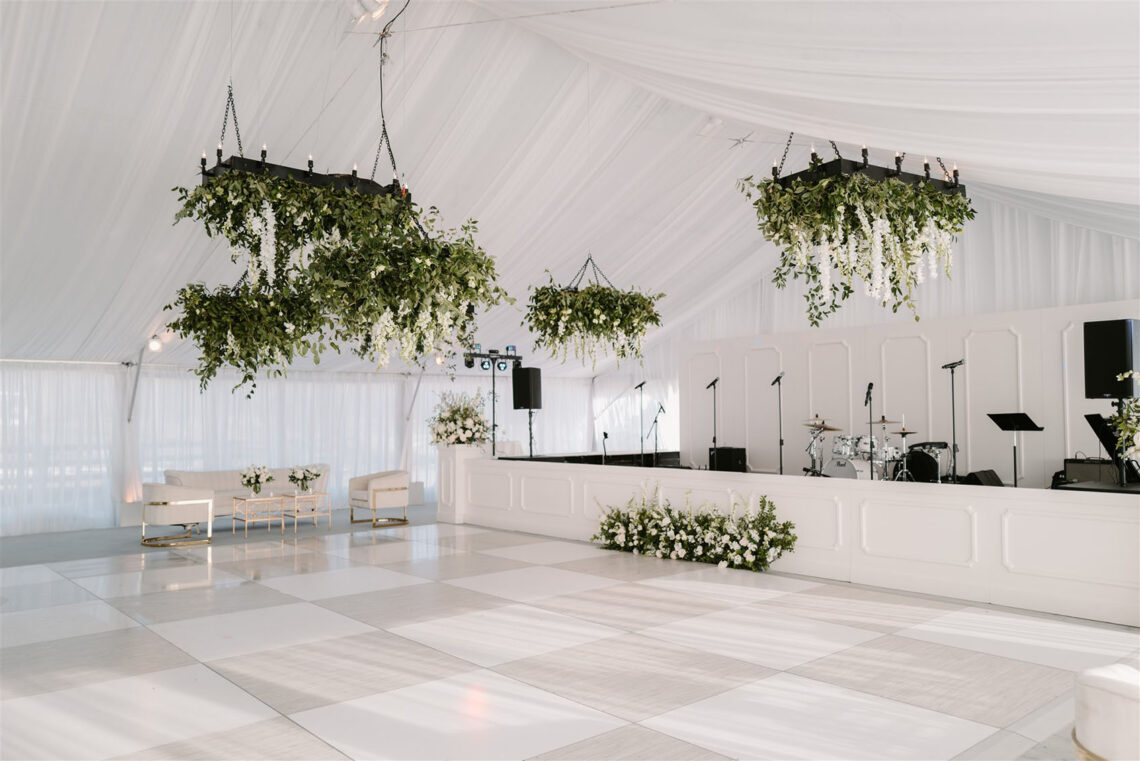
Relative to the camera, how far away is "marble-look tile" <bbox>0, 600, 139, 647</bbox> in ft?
18.0

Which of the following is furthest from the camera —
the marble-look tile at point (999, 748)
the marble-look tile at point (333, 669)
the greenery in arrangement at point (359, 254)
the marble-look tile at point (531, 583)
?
the marble-look tile at point (531, 583)

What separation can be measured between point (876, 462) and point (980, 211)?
556cm

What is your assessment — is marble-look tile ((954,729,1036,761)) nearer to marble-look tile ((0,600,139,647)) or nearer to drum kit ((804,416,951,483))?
drum kit ((804,416,951,483))

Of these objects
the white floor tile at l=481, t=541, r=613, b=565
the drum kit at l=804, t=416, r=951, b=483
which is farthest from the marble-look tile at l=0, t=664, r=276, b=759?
the drum kit at l=804, t=416, r=951, b=483

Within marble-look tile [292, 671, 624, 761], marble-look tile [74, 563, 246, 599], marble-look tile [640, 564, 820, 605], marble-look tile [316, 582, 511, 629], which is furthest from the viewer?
marble-look tile [74, 563, 246, 599]

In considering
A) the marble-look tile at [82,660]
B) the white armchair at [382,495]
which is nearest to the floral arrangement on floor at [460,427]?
the white armchair at [382,495]

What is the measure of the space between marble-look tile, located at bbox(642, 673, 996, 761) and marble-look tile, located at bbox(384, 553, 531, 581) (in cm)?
395

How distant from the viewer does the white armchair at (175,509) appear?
32.4 feet

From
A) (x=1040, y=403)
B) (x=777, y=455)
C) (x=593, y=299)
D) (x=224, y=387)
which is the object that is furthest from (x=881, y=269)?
(x=224, y=387)

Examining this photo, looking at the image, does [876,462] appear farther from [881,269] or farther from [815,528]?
[881,269]

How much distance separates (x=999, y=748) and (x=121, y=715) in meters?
4.29

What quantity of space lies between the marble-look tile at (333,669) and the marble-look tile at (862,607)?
281 centimetres

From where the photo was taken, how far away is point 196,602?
6.49 m

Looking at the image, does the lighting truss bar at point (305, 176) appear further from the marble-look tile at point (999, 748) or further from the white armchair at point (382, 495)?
the white armchair at point (382, 495)
